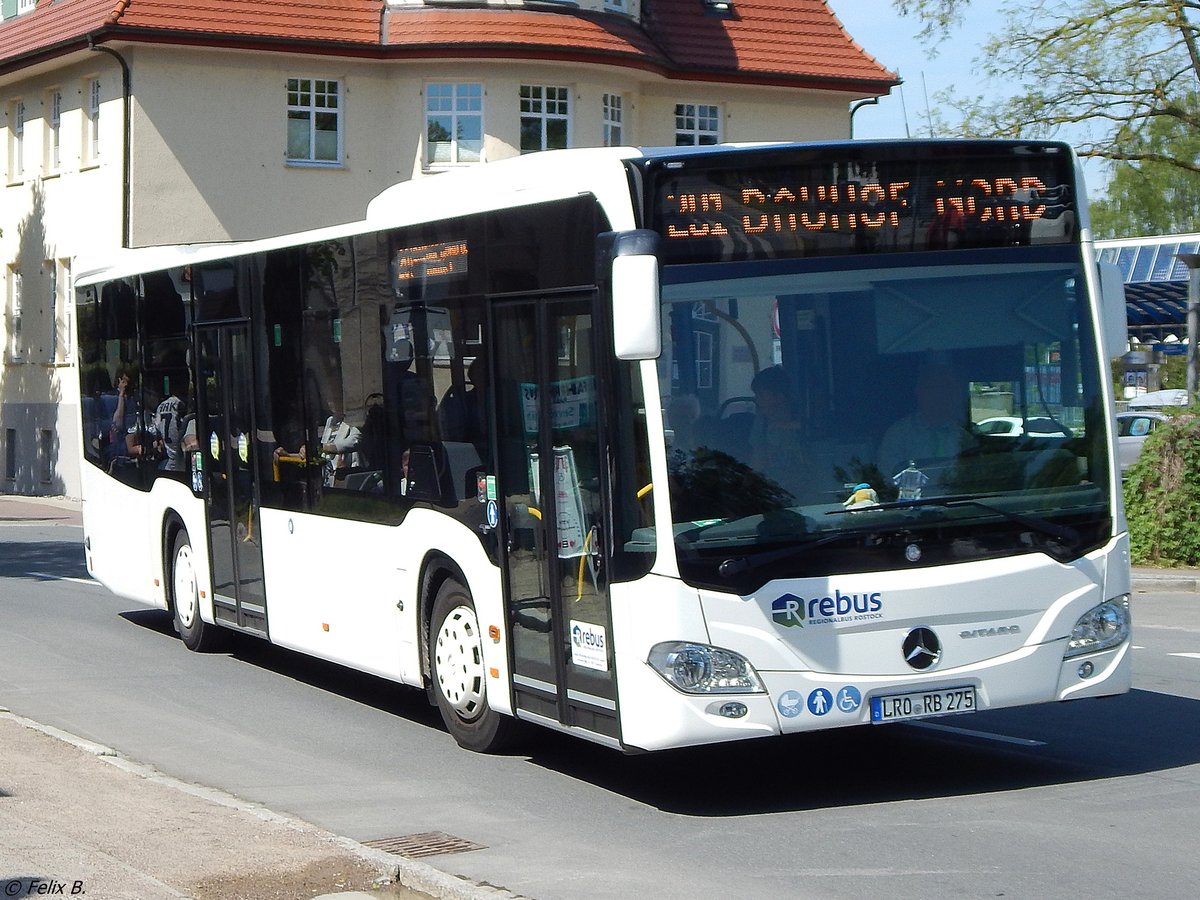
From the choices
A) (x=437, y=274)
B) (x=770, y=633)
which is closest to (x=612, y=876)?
(x=770, y=633)

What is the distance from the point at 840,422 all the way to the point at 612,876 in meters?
2.25

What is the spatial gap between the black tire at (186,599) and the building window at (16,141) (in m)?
28.2

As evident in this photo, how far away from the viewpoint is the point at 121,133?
35125 millimetres

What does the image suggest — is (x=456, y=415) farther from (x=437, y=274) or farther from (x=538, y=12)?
(x=538, y=12)

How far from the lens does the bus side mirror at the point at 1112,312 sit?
8.41m

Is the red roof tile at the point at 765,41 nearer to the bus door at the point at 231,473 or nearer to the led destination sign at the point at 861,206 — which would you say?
the bus door at the point at 231,473

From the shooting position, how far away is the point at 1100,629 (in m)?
8.27

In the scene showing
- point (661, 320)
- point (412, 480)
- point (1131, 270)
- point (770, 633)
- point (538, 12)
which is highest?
point (538, 12)

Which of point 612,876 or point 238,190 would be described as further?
point 238,190

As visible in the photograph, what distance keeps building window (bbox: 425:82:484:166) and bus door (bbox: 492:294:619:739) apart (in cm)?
2802

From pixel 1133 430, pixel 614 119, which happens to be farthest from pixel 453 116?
pixel 1133 430

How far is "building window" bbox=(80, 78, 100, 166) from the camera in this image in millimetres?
36781

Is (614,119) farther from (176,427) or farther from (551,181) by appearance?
(551,181)

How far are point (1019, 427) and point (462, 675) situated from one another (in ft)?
10.8
